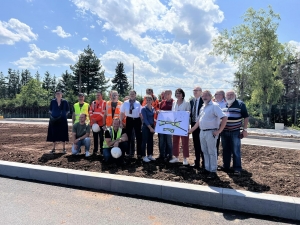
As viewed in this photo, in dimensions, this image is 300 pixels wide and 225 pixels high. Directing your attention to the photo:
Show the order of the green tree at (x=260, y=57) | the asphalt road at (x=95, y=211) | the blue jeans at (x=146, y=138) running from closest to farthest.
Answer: the asphalt road at (x=95, y=211) < the blue jeans at (x=146, y=138) < the green tree at (x=260, y=57)

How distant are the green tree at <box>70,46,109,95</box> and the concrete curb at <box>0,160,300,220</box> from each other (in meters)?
45.5

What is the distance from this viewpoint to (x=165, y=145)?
6.22 m

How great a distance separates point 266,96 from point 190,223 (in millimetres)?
24767

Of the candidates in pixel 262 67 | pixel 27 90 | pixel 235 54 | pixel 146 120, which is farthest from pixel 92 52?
pixel 146 120

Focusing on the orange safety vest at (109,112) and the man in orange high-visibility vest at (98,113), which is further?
the man in orange high-visibility vest at (98,113)

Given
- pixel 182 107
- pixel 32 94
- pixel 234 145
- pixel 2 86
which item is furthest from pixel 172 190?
pixel 2 86

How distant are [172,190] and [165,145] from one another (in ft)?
7.17

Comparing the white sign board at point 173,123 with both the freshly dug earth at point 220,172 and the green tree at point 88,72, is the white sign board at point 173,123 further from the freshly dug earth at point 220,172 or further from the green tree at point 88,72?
the green tree at point 88,72

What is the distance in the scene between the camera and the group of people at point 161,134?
4.80m

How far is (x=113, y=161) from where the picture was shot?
228 inches

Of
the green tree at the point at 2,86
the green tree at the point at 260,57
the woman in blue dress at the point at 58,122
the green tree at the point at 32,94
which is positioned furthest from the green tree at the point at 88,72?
the green tree at the point at 2,86

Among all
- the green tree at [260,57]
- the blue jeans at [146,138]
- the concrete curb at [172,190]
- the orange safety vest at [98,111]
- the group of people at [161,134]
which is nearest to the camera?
the concrete curb at [172,190]

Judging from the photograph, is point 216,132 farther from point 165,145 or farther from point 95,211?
point 95,211

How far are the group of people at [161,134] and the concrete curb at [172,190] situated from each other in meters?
0.81
